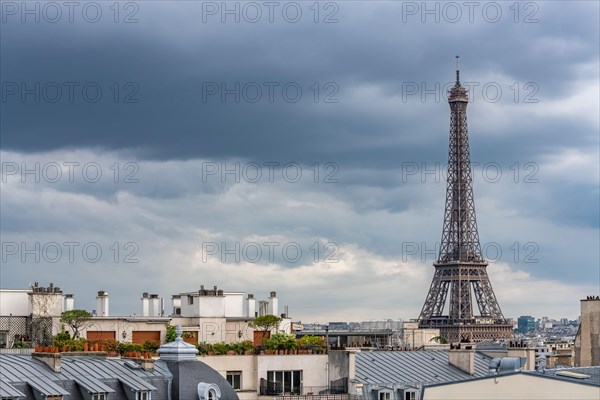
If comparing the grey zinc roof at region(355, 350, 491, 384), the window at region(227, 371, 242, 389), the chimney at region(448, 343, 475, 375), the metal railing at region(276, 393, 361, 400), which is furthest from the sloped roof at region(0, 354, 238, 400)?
the chimney at region(448, 343, 475, 375)

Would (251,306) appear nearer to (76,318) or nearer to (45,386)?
(76,318)

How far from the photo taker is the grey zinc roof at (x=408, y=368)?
52.5 metres

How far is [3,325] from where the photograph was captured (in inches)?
2662

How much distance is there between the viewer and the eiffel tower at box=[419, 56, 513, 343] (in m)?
176

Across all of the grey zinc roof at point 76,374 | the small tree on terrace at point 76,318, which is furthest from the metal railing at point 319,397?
the small tree on terrace at point 76,318

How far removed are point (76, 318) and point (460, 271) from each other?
119493 mm

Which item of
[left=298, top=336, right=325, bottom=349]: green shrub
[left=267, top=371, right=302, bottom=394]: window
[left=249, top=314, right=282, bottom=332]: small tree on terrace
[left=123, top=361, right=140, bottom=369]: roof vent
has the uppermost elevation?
[left=249, top=314, right=282, bottom=332]: small tree on terrace

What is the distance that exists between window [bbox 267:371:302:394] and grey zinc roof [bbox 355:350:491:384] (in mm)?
2494

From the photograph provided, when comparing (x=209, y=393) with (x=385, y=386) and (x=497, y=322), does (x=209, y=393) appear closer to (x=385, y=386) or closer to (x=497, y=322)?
(x=385, y=386)

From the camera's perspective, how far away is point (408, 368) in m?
54.6

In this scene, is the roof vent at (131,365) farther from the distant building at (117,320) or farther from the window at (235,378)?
the distant building at (117,320)

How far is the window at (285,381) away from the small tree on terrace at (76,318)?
19.5 m

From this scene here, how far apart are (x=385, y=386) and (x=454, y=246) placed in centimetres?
13731

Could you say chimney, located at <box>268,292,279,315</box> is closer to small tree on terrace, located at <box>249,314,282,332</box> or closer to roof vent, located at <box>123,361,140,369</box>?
small tree on terrace, located at <box>249,314,282,332</box>
